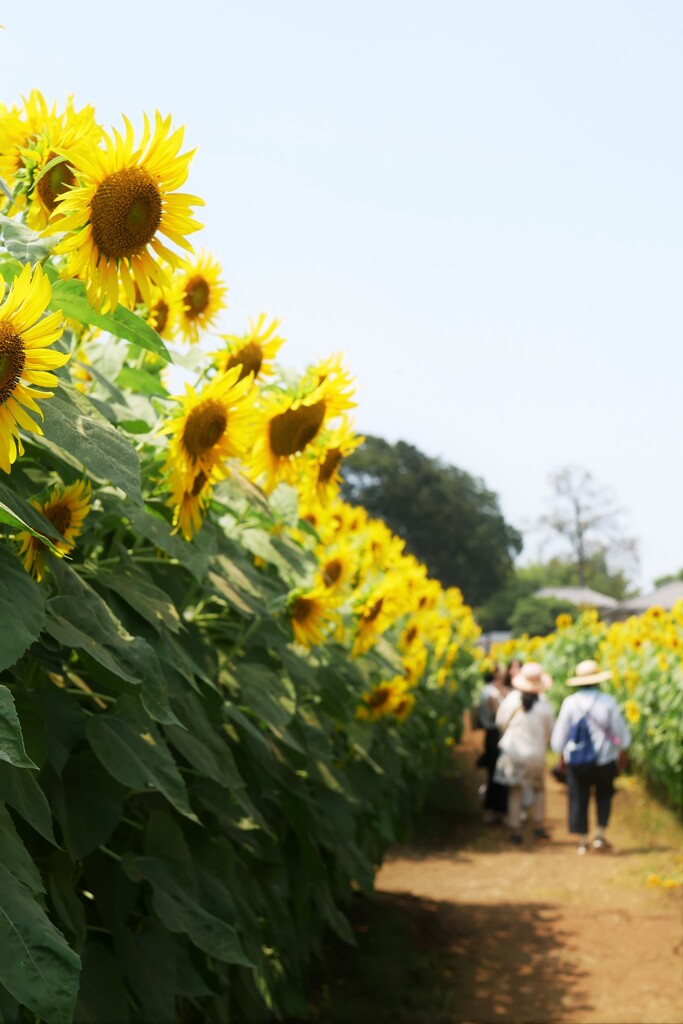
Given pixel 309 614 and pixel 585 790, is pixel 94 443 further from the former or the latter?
pixel 585 790

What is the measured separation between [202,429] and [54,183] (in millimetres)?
542

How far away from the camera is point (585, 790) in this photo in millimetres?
10453

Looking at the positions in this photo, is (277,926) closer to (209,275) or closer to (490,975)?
(209,275)

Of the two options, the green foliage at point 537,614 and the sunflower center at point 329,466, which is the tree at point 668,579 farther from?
the sunflower center at point 329,466

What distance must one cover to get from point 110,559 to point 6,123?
34.7 inches

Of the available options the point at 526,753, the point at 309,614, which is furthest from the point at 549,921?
the point at 309,614

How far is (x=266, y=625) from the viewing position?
10.4 ft

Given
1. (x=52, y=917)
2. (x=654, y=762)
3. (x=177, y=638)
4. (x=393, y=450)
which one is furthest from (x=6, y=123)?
(x=393, y=450)

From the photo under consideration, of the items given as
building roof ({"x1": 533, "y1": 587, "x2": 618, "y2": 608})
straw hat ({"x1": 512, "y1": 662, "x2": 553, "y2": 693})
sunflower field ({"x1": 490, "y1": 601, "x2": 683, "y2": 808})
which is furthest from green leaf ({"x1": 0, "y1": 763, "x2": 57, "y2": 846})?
building roof ({"x1": 533, "y1": 587, "x2": 618, "y2": 608})

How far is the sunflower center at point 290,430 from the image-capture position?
302 cm

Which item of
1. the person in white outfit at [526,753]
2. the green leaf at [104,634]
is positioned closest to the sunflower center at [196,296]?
the green leaf at [104,634]

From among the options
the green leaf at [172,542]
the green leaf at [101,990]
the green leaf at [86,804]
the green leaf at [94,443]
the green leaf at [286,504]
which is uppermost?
the green leaf at [286,504]

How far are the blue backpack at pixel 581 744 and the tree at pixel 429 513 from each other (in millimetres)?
56074

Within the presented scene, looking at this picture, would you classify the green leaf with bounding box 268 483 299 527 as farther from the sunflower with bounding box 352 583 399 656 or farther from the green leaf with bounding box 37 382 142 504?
the green leaf with bounding box 37 382 142 504
